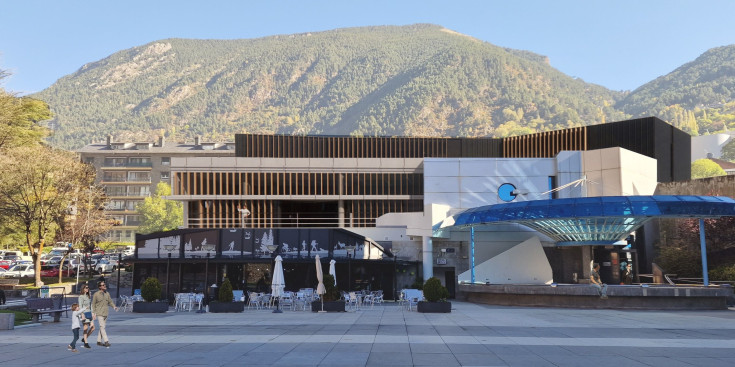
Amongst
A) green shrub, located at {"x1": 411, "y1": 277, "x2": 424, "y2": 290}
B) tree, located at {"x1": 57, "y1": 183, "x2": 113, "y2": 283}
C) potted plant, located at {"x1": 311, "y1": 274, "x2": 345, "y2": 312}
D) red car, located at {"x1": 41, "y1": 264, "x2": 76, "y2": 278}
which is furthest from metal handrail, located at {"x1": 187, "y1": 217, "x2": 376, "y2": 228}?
potted plant, located at {"x1": 311, "y1": 274, "x2": 345, "y2": 312}

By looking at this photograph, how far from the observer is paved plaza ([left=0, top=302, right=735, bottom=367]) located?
13.6 metres

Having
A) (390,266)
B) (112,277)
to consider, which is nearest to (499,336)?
(390,266)

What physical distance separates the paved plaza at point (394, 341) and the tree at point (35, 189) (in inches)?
1021

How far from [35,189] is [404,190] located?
2918 centimetres

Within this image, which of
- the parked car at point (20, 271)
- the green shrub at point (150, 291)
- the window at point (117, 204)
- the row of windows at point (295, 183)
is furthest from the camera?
the window at point (117, 204)

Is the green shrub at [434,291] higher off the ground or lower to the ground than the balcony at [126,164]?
lower

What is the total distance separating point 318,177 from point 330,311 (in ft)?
86.9

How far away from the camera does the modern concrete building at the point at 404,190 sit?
39.2 meters

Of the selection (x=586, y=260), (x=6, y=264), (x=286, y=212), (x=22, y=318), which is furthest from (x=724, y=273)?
(x=6, y=264)

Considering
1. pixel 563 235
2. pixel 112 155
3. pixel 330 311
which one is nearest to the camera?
pixel 330 311

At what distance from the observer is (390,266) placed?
39969mm

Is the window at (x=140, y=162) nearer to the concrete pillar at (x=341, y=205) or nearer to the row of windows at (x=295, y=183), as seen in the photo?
the row of windows at (x=295, y=183)

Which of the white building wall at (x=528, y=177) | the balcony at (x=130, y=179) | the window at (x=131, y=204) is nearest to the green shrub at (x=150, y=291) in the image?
the white building wall at (x=528, y=177)

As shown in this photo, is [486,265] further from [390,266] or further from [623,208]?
[623,208]
